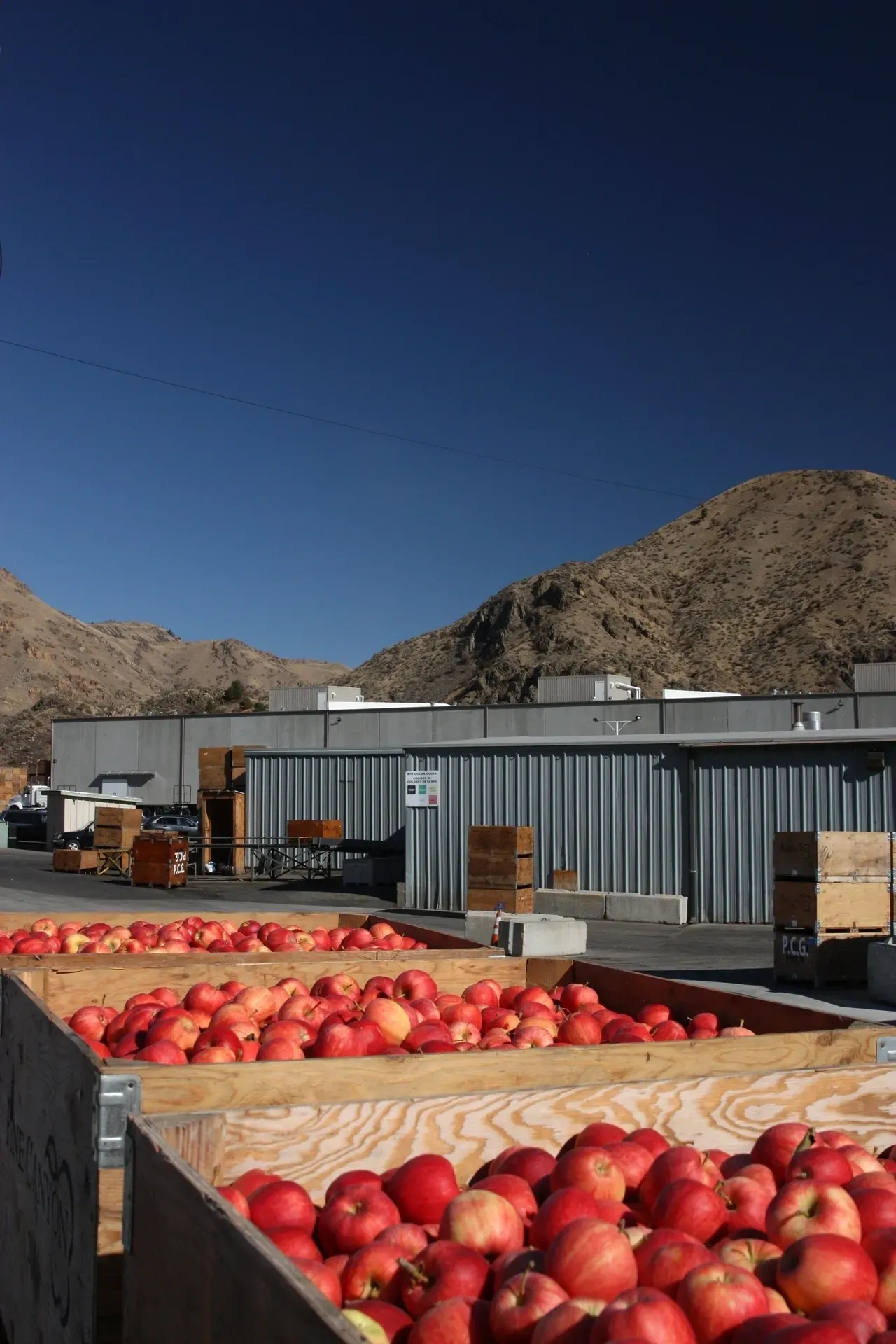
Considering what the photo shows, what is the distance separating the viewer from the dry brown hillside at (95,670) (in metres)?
99.4

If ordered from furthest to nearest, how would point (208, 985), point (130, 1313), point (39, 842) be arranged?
point (39, 842) → point (208, 985) → point (130, 1313)

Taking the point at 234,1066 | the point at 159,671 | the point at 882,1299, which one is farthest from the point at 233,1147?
the point at 159,671

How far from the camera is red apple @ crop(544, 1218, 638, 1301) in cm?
240

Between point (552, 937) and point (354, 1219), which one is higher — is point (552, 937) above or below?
below

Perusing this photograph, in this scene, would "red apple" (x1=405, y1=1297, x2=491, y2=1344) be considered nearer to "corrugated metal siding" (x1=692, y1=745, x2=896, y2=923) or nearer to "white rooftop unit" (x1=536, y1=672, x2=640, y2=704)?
"corrugated metal siding" (x1=692, y1=745, x2=896, y2=923)

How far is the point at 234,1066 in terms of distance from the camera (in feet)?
12.4

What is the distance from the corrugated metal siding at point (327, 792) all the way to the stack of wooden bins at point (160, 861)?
148 inches

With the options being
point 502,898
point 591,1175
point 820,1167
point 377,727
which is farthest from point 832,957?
point 377,727

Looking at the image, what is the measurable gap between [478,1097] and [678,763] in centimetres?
2116

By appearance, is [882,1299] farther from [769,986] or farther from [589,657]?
[589,657]

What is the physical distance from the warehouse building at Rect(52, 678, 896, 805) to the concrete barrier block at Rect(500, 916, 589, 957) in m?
8.95

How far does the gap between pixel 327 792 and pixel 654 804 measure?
12.1m

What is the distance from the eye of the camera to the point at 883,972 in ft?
45.2

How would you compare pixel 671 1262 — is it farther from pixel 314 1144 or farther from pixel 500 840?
pixel 500 840
